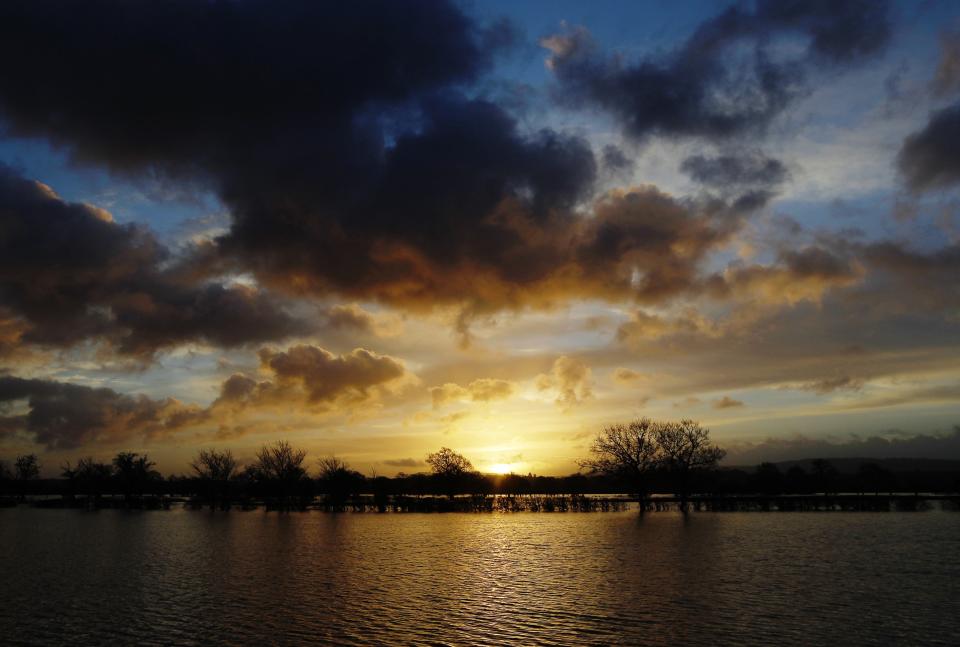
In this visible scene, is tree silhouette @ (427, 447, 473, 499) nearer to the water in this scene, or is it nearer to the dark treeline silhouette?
the dark treeline silhouette

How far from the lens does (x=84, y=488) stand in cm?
19925

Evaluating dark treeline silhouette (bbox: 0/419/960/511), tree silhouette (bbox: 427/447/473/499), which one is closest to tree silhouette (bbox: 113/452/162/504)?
dark treeline silhouette (bbox: 0/419/960/511)

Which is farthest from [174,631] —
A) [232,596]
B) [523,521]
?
[523,521]

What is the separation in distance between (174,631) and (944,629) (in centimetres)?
3119

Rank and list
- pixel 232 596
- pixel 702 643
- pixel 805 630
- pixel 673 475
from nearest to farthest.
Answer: pixel 702 643
pixel 805 630
pixel 232 596
pixel 673 475

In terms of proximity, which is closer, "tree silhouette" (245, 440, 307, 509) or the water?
the water

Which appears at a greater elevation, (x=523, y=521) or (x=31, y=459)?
(x=31, y=459)

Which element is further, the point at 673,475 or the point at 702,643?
the point at 673,475

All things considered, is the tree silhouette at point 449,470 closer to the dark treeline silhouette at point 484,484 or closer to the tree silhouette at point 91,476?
the dark treeline silhouette at point 484,484

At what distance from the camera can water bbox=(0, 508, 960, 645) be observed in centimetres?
2661

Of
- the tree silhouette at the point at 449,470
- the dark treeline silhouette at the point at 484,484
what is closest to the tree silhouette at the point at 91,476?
the dark treeline silhouette at the point at 484,484

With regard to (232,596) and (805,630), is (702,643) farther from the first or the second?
(232,596)

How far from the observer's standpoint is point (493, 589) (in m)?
36.7

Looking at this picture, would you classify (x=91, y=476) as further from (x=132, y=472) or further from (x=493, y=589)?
(x=493, y=589)
